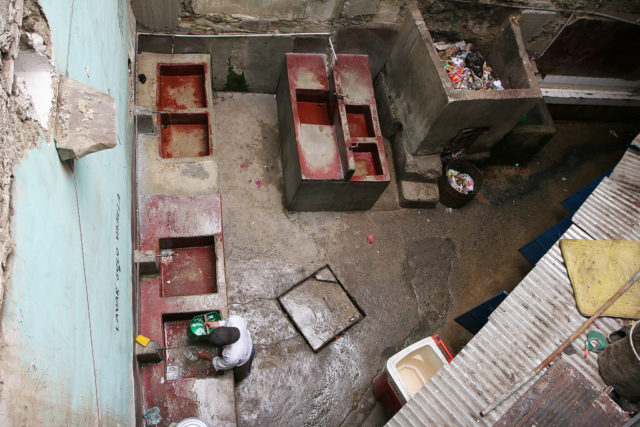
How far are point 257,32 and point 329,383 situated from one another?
16.7 feet

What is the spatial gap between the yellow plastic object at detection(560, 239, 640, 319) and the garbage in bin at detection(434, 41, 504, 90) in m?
3.09

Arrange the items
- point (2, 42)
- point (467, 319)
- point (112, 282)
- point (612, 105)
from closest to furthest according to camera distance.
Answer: point (2, 42)
point (112, 282)
point (467, 319)
point (612, 105)

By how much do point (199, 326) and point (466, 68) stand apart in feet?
17.7

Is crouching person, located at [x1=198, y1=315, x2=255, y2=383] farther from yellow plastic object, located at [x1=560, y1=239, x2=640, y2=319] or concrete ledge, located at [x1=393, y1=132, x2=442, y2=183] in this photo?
concrete ledge, located at [x1=393, y1=132, x2=442, y2=183]

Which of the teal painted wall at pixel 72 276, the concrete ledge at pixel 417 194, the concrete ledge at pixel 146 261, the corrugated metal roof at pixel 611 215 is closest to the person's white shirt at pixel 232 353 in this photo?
the teal painted wall at pixel 72 276

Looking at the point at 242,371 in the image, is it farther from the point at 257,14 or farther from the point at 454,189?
the point at 257,14

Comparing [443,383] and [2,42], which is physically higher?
[2,42]

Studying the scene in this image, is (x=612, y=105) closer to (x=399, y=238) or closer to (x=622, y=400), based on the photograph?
(x=399, y=238)

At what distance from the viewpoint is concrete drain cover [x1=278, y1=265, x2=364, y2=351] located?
599 cm

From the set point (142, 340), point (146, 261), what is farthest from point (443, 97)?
point (142, 340)

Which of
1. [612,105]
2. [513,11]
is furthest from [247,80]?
[612,105]

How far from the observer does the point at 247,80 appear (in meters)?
7.23

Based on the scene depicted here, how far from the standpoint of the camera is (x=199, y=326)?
4.53 meters

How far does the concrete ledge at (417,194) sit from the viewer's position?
7082 millimetres
